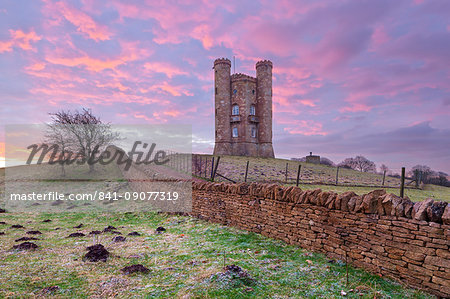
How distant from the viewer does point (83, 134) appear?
1165 inches

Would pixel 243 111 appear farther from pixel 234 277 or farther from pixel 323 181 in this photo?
pixel 234 277

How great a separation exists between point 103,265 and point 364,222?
5669 mm

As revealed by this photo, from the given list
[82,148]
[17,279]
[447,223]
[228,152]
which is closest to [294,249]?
[447,223]

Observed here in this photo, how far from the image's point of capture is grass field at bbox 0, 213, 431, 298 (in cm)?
384

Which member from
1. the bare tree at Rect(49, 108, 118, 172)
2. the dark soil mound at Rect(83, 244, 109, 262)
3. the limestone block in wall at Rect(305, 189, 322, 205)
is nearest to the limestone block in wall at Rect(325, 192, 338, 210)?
the limestone block in wall at Rect(305, 189, 322, 205)

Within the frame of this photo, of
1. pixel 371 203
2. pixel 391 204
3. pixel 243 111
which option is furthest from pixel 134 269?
pixel 243 111

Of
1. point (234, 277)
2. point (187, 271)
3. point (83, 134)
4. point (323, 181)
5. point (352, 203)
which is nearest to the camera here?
point (234, 277)

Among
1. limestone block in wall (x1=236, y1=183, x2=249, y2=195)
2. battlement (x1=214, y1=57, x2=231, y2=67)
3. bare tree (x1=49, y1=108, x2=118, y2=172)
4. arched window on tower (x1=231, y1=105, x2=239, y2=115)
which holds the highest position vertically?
battlement (x1=214, y1=57, x2=231, y2=67)

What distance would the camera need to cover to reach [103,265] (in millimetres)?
5074

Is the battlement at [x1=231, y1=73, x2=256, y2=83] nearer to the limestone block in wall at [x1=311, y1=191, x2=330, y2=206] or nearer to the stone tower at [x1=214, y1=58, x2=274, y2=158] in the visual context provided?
the stone tower at [x1=214, y1=58, x2=274, y2=158]

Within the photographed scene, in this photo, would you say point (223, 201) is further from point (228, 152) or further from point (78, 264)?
point (228, 152)

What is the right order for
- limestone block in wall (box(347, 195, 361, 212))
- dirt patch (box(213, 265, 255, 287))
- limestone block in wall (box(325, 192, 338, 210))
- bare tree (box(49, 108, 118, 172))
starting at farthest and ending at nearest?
bare tree (box(49, 108, 118, 172))
limestone block in wall (box(325, 192, 338, 210))
limestone block in wall (box(347, 195, 361, 212))
dirt patch (box(213, 265, 255, 287))

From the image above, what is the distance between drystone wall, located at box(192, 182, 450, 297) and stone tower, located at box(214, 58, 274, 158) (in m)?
38.4

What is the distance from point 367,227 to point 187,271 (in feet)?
12.3
